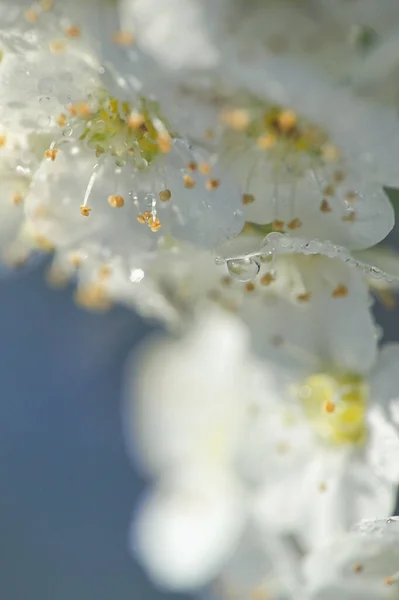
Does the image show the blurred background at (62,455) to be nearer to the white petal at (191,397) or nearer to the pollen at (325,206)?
the white petal at (191,397)

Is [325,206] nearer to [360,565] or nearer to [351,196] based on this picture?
[351,196]

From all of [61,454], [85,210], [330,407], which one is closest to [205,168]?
[85,210]

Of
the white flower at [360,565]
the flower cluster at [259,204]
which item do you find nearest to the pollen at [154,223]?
the flower cluster at [259,204]

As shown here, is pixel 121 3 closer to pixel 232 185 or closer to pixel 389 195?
pixel 232 185

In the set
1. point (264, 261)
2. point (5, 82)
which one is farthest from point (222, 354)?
point (5, 82)

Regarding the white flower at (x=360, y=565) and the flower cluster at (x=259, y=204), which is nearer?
the flower cluster at (x=259, y=204)

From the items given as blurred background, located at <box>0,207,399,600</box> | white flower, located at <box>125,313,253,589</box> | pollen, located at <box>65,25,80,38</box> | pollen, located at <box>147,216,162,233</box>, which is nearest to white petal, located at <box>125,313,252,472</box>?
white flower, located at <box>125,313,253,589</box>

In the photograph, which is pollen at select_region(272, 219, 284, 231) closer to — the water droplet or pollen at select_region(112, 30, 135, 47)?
the water droplet
